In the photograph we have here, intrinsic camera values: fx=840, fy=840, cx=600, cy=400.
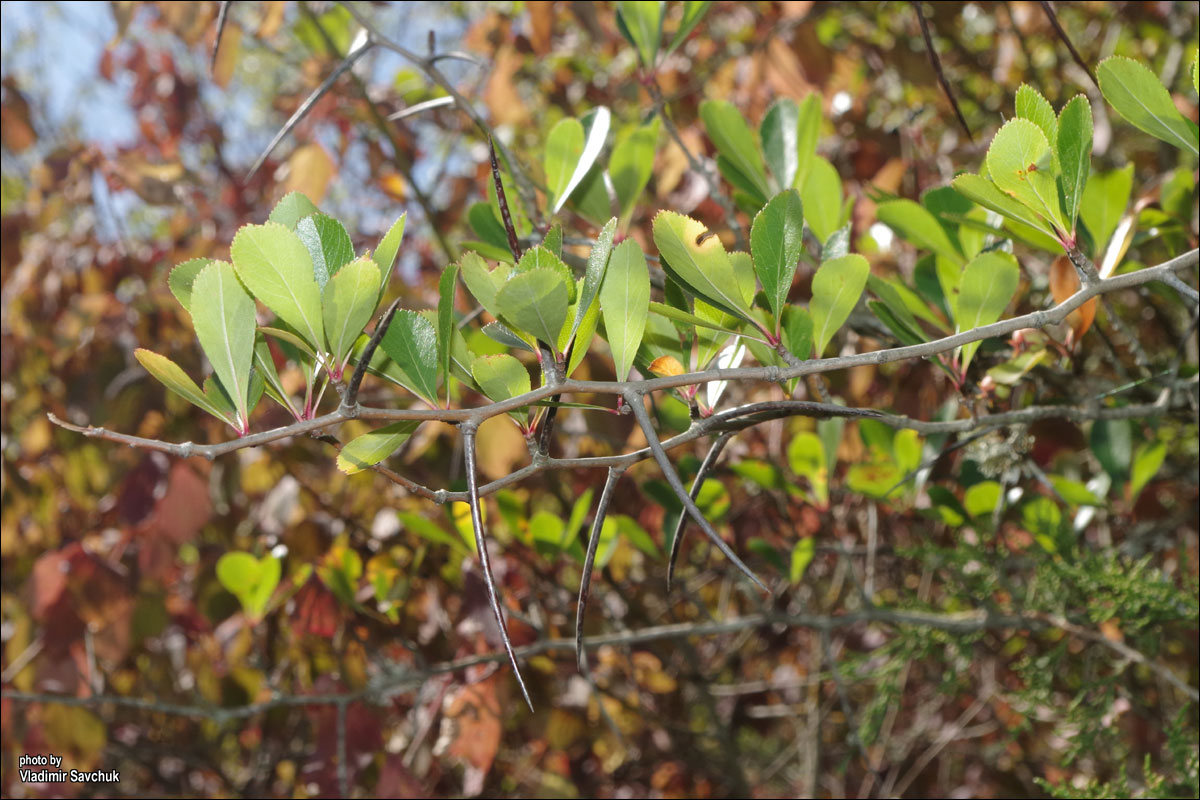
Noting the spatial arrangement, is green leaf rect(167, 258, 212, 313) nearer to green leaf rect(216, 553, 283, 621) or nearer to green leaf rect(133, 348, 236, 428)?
green leaf rect(133, 348, 236, 428)

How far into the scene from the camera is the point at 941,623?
107 centimetres

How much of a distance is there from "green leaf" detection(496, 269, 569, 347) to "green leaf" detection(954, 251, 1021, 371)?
0.36 m

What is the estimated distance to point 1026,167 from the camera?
564 mm

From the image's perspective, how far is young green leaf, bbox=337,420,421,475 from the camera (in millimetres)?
582

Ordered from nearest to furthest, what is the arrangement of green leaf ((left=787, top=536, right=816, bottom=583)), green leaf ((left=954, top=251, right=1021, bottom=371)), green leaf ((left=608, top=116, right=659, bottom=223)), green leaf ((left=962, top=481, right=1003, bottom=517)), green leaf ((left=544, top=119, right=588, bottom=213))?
1. green leaf ((left=954, top=251, right=1021, bottom=371))
2. green leaf ((left=544, top=119, right=588, bottom=213))
3. green leaf ((left=608, top=116, right=659, bottom=223))
4. green leaf ((left=962, top=481, right=1003, bottom=517))
5. green leaf ((left=787, top=536, right=816, bottom=583))

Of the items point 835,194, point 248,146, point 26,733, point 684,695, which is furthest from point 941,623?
point 248,146

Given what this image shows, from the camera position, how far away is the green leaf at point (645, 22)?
96cm

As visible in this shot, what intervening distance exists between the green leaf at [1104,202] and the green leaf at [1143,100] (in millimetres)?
237

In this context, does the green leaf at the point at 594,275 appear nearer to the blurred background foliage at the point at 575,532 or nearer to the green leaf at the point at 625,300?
the green leaf at the point at 625,300

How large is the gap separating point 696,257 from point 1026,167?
23 cm

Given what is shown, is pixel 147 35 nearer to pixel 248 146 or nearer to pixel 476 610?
pixel 248 146

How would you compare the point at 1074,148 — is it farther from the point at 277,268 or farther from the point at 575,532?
the point at 575,532

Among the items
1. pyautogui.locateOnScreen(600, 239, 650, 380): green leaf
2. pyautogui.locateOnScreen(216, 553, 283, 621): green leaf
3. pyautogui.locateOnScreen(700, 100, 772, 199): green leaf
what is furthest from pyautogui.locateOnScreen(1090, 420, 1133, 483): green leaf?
pyautogui.locateOnScreen(216, 553, 283, 621): green leaf

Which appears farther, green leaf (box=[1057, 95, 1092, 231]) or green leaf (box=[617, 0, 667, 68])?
green leaf (box=[617, 0, 667, 68])
